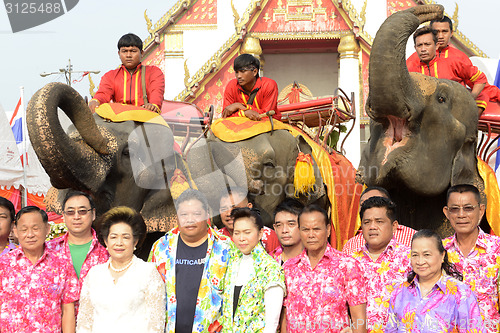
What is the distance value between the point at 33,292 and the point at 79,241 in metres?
0.43

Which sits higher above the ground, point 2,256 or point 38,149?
point 38,149

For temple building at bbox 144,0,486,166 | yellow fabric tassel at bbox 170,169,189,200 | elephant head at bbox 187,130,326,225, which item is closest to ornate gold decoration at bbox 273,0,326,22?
temple building at bbox 144,0,486,166

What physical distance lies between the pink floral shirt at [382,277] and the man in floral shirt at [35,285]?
67.7 inches

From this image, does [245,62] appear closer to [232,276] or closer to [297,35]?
[232,276]

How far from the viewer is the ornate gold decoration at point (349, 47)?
1938 centimetres

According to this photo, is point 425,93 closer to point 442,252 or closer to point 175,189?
point 442,252

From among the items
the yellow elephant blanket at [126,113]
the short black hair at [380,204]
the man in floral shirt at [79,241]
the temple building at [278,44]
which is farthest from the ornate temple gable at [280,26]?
the short black hair at [380,204]

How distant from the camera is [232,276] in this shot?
4230 millimetres

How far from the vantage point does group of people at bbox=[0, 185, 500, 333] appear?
4.01 meters

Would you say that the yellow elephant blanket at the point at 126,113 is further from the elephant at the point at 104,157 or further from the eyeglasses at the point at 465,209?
the eyeglasses at the point at 465,209

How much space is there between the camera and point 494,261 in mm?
4324

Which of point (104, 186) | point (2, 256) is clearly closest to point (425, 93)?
point (104, 186)

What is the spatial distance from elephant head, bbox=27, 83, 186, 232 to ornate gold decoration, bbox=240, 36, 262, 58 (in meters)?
13.5

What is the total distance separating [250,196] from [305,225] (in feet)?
6.56
